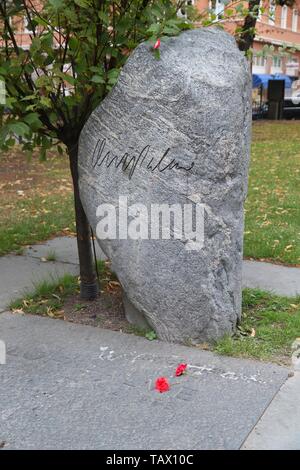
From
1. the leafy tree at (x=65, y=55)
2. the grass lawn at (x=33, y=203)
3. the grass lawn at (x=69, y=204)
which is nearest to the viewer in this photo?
the leafy tree at (x=65, y=55)

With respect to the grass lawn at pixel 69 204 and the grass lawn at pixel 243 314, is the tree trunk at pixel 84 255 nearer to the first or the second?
the grass lawn at pixel 243 314

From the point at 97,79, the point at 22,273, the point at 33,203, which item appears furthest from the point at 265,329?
the point at 33,203

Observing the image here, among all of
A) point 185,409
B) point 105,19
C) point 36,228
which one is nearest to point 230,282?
point 185,409

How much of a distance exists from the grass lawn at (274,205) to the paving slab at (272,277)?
8.8 inches

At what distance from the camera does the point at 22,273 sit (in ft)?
18.3

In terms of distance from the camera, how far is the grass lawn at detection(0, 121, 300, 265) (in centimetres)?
643

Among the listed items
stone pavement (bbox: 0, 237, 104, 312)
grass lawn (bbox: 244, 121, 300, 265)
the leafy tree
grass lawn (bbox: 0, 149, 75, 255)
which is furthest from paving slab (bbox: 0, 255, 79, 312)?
grass lawn (bbox: 244, 121, 300, 265)

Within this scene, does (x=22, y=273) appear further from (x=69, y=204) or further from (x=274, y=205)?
(x=274, y=205)

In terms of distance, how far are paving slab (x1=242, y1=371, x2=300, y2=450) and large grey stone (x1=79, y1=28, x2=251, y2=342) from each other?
780 mm
